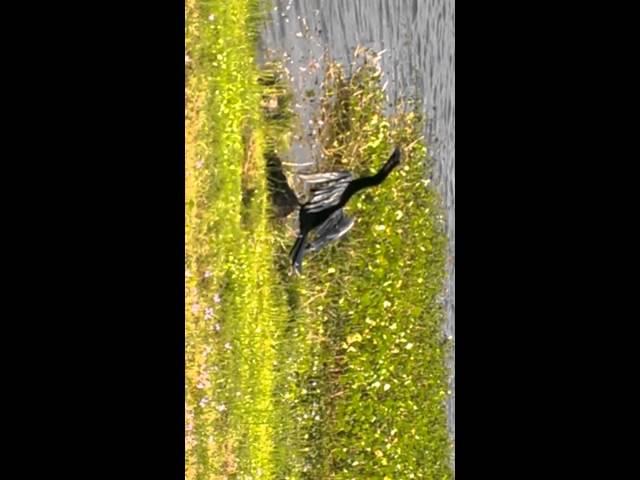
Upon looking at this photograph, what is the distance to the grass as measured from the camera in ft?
10.7

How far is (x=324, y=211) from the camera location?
10.7 ft

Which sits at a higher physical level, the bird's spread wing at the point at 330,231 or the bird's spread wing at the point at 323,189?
the bird's spread wing at the point at 323,189

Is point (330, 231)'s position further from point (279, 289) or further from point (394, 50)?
point (394, 50)

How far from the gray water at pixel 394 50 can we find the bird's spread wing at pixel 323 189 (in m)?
0.04

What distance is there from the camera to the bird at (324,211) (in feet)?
10.7

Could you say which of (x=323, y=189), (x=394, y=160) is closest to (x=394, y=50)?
(x=394, y=160)

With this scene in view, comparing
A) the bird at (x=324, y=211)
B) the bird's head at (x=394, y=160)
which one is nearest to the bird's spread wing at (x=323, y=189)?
the bird at (x=324, y=211)

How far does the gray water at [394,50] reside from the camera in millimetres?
3246

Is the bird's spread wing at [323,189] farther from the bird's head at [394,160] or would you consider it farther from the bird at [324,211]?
the bird's head at [394,160]

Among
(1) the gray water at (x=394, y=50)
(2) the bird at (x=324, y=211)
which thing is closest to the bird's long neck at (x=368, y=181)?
(2) the bird at (x=324, y=211)

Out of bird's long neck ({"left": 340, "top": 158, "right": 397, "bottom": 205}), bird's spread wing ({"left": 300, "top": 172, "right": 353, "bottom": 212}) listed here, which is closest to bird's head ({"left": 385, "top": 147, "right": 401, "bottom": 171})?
bird's long neck ({"left": 340, "top": 158, "right": 397, "bottom": 205})

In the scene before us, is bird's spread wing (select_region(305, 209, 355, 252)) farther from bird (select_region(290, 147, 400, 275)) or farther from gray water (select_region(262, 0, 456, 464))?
gray water (select_region(262, 0, 456, 464))

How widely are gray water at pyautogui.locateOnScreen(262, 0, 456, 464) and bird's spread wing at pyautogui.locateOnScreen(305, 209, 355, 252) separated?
0.14 m

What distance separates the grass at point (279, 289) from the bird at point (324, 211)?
0.02m
